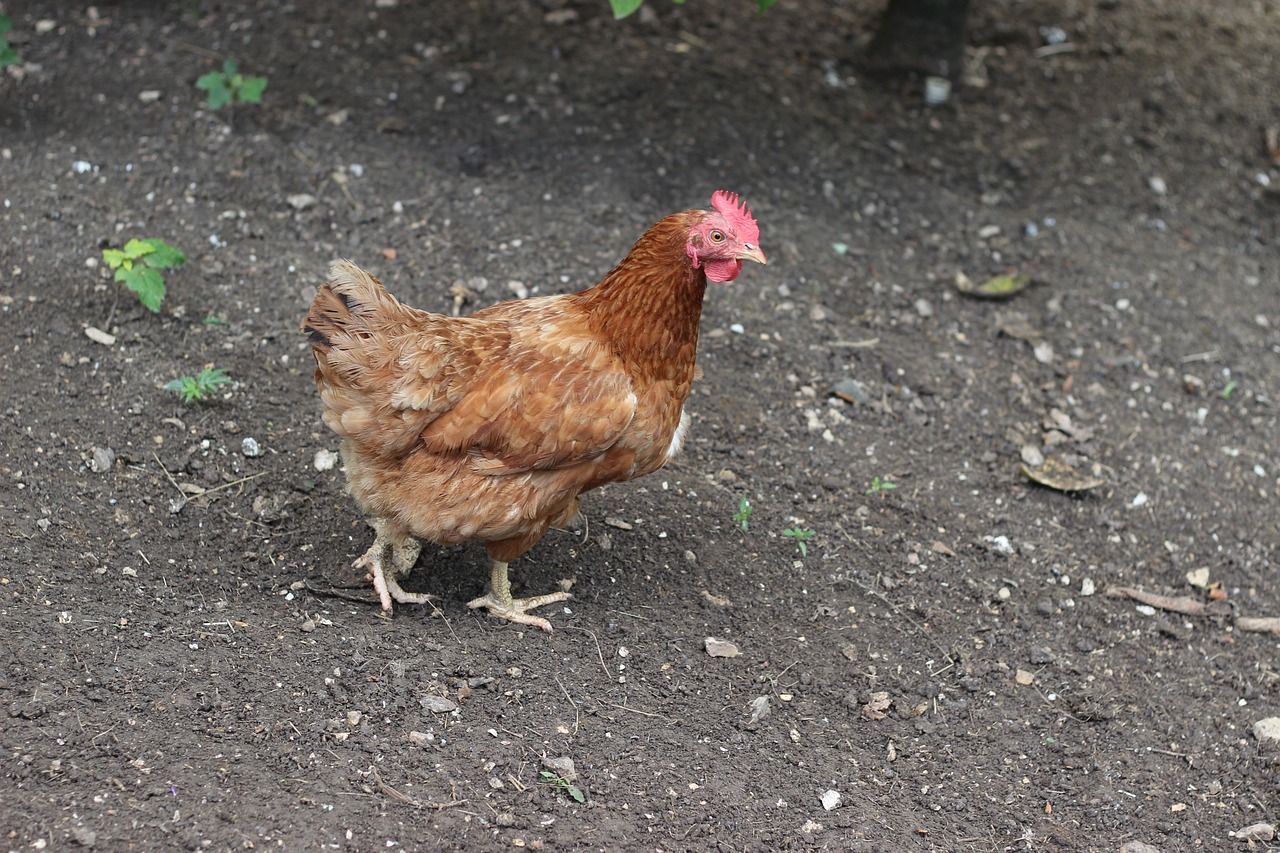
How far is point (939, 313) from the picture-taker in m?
5.72

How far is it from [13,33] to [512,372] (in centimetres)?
483

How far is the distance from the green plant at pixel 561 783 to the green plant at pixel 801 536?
1519mm

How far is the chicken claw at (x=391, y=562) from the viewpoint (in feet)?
12.6

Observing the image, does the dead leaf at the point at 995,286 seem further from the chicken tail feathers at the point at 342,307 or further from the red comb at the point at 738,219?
the chicken tail feathers at the point at 342,307

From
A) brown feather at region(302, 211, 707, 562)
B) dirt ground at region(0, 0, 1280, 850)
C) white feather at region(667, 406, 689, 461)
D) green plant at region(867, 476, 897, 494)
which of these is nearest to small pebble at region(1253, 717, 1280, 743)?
dirt ground at region(0, 0, 1280, 850)

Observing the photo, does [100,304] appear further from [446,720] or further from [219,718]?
[446,720]

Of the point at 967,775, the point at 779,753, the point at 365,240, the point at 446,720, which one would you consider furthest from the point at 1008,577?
the point at 365,240

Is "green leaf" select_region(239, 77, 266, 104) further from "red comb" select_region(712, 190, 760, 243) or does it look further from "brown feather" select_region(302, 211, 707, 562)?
"red comb" select_region(712, 190, 760, 243)

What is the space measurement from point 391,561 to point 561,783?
117cm

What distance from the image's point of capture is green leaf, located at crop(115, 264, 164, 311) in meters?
4.53

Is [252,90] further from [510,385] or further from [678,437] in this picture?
[678,437]

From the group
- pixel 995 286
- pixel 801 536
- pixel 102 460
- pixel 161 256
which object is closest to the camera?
pixel 102 460

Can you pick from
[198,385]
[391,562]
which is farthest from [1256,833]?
[198,385]

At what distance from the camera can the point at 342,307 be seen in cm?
352
